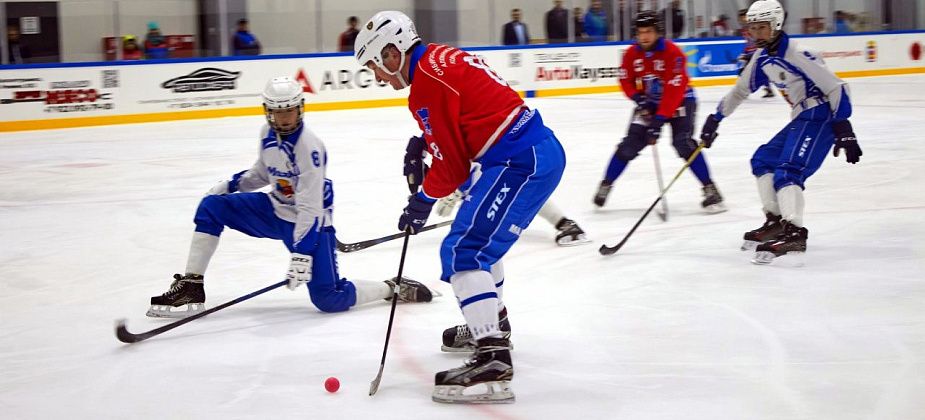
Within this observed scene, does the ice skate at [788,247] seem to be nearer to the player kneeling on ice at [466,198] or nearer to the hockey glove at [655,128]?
the player kneeling on ice at [466,198]

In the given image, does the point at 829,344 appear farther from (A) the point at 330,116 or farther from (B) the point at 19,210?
(A) the point at 330,116

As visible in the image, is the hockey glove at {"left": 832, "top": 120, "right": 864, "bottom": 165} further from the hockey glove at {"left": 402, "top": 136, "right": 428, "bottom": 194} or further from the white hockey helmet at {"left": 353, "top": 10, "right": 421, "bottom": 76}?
the white hockey helmet at {"left": 353, "top": 10, "right": 421, "bottom": 76}

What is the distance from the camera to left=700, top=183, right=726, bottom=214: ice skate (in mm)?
6766

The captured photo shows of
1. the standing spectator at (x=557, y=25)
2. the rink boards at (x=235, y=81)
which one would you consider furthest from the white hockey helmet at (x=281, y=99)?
the standing spectator at (x=557, y=25)

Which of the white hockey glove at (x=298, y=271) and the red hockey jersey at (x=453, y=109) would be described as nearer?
the red hockey jersey at (x=453, y=109)

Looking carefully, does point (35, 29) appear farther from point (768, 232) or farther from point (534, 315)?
point (534, 315)

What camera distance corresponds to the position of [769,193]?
548cm

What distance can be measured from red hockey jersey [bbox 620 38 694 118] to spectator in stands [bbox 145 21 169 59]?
879 cm

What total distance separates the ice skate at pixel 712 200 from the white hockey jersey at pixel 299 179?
3.29 m

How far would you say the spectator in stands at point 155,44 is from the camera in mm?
13883

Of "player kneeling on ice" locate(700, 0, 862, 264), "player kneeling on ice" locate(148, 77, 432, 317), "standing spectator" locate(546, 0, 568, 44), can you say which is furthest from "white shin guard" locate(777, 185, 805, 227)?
"standing spectator" locate(546, 0, 568, 44)

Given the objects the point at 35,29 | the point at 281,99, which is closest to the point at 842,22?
the point at 35,29

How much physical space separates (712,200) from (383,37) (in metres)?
3.99

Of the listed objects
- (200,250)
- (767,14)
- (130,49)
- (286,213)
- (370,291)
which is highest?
(130,49)
